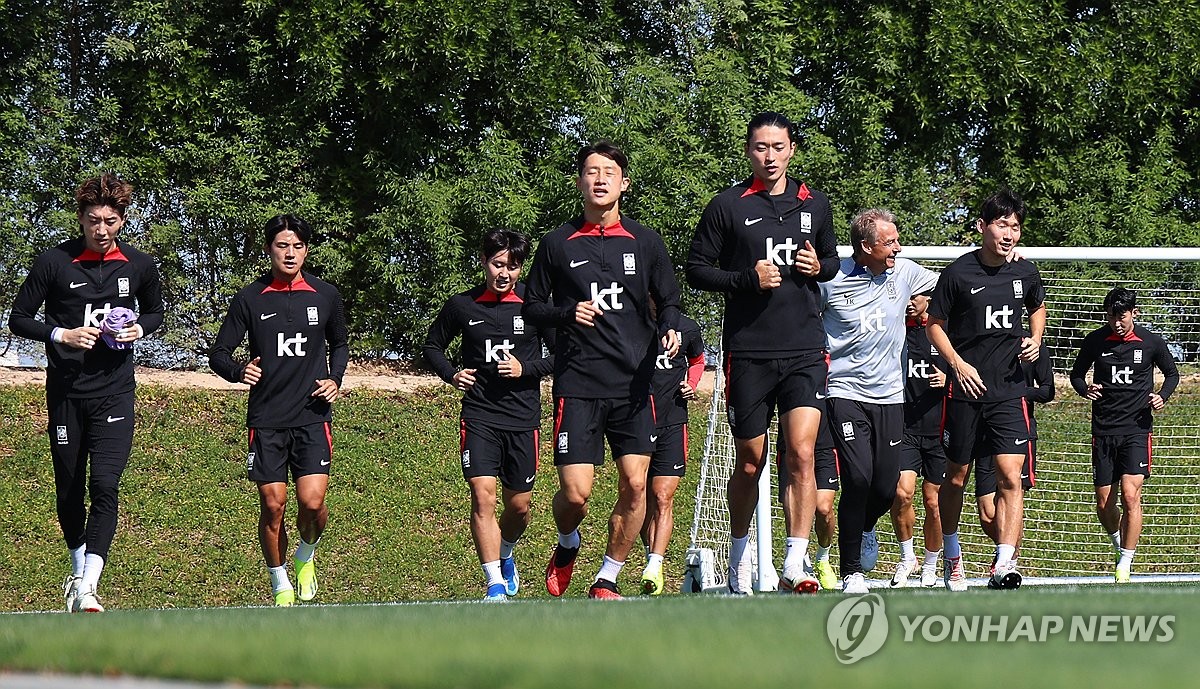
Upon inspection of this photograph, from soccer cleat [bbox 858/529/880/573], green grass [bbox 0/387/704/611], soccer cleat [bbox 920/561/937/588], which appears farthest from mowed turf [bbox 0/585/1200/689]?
green grass [bbox 0/387/704/611]

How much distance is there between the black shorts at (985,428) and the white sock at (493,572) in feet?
10.5

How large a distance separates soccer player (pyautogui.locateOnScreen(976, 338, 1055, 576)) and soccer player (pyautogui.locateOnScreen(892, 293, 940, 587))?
0.49 metres

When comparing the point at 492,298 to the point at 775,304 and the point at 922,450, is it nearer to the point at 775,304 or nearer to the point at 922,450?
the point at 775,304

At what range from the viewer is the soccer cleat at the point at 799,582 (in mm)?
7816

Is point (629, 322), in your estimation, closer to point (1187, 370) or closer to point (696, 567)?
point (696, 567)

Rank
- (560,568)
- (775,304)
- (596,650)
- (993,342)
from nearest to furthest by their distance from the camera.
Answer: (596,650) → (775,304) → (560,568) → (993,342)

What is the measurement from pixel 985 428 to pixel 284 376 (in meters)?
4.64

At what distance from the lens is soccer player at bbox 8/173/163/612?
29.2ft

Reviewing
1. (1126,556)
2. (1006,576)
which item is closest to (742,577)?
(1006,576)

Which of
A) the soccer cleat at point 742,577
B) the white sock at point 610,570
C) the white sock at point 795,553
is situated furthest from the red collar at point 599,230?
the soccer cleat at point 742,577

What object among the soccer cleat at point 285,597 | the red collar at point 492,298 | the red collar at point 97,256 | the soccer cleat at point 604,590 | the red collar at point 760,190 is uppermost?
the red collar at point 760,190

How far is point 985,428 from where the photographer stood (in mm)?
9383

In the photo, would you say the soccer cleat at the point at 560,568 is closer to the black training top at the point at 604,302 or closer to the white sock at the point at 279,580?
the black training top at the point at 604,302

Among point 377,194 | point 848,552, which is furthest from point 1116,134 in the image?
point 848,552
